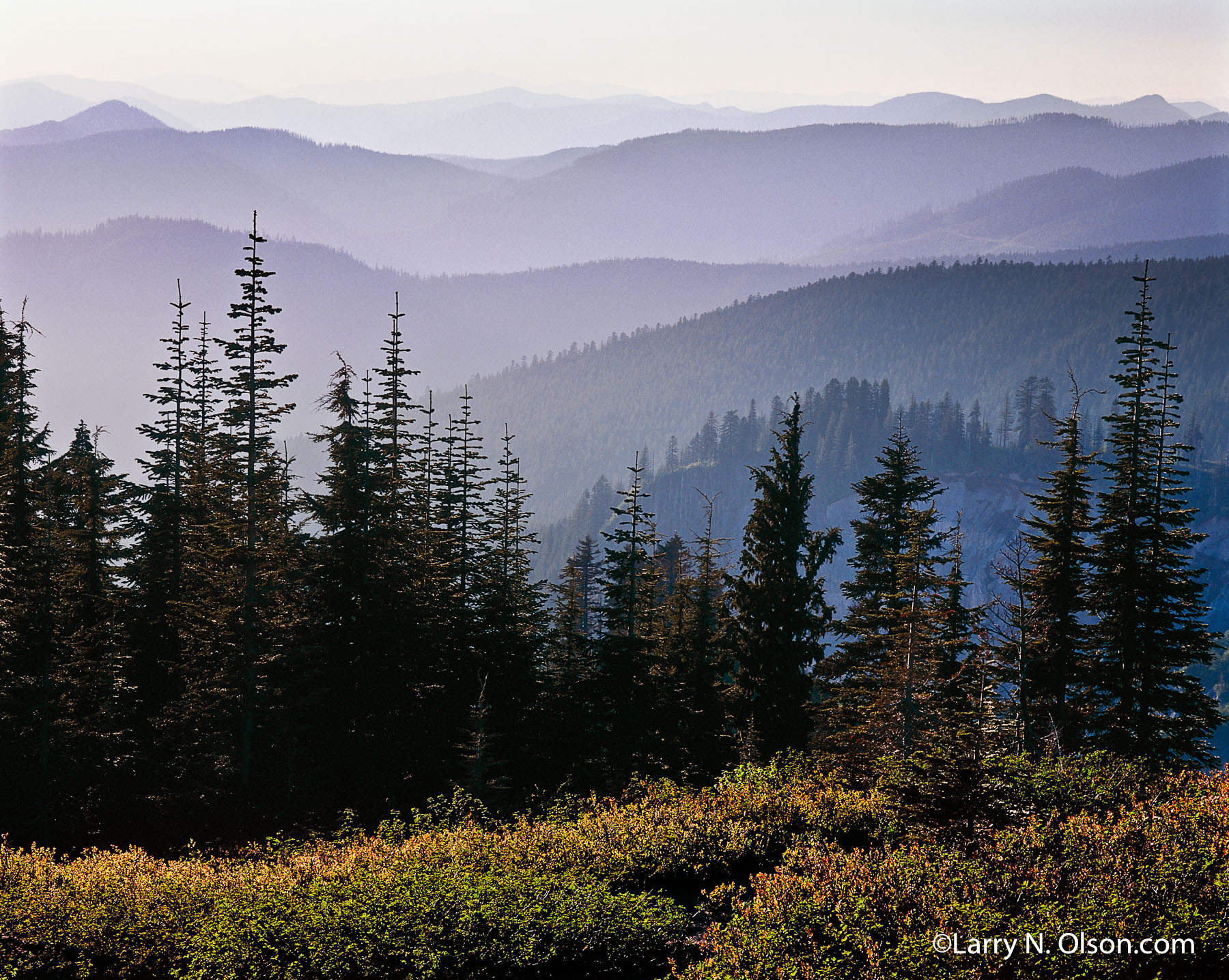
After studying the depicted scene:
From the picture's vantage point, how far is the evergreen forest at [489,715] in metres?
12.7

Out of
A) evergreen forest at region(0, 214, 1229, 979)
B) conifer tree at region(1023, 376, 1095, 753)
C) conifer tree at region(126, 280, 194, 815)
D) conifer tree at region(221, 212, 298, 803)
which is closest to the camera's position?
evergreen forest at region(0, 214, 1229, 979)

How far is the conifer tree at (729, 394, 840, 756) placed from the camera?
100 feet

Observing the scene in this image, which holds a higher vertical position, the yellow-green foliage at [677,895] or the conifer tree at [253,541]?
the conifer tree at [253,541]

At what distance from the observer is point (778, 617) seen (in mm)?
30781

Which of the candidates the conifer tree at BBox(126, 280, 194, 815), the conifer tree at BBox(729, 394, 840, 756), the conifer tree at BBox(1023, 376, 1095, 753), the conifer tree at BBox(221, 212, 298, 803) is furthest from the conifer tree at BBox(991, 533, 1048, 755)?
the conifer tree at BBox(126, 280, 194, 815)

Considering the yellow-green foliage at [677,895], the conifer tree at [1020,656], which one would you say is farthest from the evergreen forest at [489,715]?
the conifer tree at [1020,656]

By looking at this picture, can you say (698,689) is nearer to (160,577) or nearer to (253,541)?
(253,541)

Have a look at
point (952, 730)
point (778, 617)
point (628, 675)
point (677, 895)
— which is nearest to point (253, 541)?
point (628, 675)

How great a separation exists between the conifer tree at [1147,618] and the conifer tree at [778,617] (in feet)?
30.2

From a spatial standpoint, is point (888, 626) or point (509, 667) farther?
point (509, 667)

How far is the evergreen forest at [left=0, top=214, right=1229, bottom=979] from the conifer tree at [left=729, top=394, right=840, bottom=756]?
125 mm

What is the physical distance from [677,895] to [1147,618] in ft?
72.8

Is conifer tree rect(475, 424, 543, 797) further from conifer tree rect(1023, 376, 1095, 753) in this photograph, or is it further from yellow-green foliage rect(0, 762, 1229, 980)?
conifer tree rect(1023, 376, 1095, 753)

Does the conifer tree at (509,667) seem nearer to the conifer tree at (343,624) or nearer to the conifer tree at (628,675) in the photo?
the conifer tree at (628,675)
